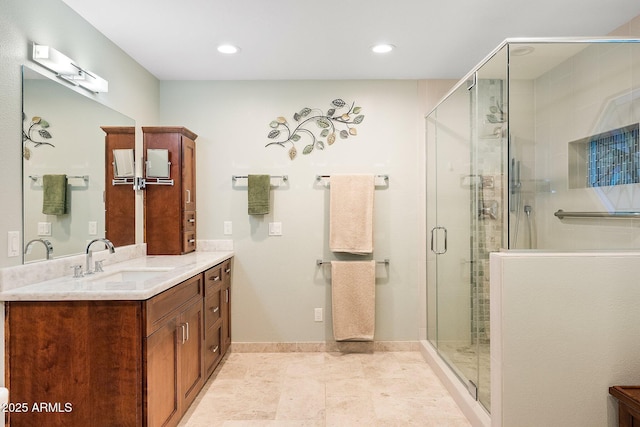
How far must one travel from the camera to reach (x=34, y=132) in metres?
2.02

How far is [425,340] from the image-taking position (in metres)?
3.60

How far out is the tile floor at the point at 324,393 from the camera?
96.6 inches

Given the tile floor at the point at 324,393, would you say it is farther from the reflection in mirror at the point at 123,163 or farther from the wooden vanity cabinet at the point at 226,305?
the reflection in mirror at the point at 123,163

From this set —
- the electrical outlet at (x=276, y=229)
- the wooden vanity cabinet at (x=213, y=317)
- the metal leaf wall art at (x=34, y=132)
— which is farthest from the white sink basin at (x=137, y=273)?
the electrical outlet at (x=276, y=229)

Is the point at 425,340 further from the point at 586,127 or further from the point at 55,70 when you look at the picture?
the point at 55,70

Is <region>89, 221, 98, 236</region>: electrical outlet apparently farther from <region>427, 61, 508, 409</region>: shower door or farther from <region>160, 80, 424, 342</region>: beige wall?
<region>427, 61, 508, 409</region>: shower door

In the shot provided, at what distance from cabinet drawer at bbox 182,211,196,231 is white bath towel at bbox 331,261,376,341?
1.27 m

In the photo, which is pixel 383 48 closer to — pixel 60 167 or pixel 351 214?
pixel 351 214

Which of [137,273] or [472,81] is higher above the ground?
[472,81]

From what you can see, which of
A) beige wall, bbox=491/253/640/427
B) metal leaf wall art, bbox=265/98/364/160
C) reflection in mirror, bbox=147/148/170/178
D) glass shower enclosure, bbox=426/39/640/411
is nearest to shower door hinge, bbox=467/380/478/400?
beige wall, bbox=491/253/640/427

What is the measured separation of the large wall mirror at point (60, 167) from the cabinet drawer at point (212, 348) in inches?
41.0

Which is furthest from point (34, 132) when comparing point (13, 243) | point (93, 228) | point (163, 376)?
point (163, 376)

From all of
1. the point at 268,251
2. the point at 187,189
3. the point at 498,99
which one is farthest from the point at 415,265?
the point at 187,189

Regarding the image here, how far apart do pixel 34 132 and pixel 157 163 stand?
4.17 feet
